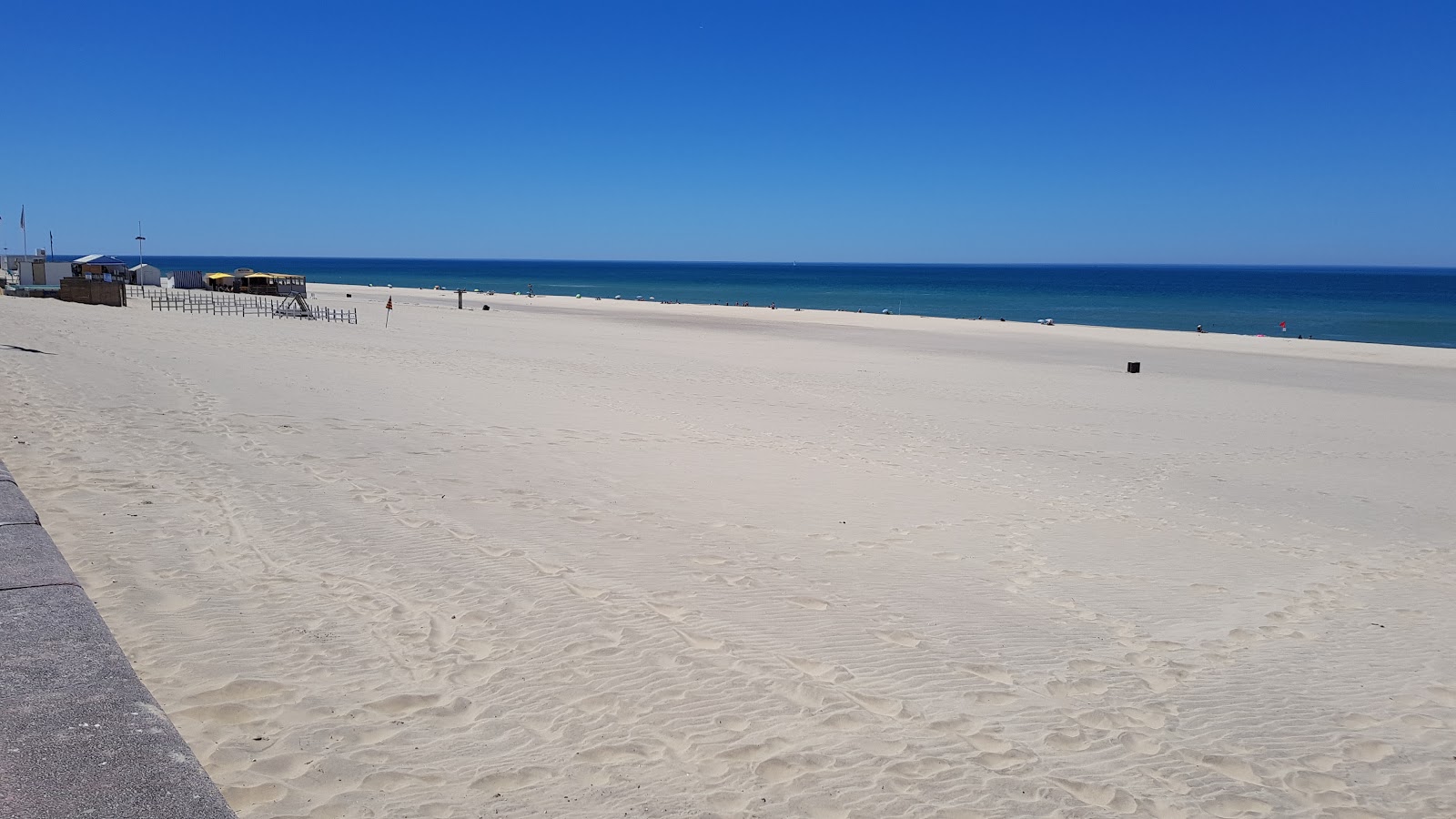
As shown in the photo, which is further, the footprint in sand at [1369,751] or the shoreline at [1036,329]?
the shoreline at [1036,329]

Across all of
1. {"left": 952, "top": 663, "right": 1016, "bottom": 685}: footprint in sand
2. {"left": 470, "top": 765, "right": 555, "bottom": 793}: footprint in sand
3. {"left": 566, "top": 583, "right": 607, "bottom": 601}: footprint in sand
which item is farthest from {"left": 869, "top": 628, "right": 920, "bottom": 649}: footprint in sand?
{"left": 470, "top": 765, "right": 555, "bottom": 793}: footprint in sand

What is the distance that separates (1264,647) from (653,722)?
13.3 feet

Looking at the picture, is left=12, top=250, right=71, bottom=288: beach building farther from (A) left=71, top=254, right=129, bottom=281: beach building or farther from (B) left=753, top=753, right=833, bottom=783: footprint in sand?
(B) left=753, top=753, right=833, bottom=783: footprint in sand

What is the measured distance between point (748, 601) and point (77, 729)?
12.5 ft

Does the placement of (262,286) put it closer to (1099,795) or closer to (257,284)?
(257,284)

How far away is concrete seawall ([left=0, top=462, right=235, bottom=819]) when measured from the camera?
279cm

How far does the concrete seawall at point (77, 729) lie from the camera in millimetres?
2785

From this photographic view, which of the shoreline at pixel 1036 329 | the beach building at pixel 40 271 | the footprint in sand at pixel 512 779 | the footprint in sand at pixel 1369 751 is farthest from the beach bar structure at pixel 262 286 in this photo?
the footprint in sand at pixel 1369 751

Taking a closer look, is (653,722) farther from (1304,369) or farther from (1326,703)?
(1304,369)

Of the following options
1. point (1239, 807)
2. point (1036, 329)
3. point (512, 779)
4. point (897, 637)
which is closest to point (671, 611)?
point (897, 637)

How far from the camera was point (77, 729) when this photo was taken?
317 cm

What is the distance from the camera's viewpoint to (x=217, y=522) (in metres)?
7.13

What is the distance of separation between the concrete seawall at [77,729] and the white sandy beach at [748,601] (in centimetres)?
47

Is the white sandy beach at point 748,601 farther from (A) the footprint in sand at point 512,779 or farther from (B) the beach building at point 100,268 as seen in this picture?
(B) the beach building at point 100,268
